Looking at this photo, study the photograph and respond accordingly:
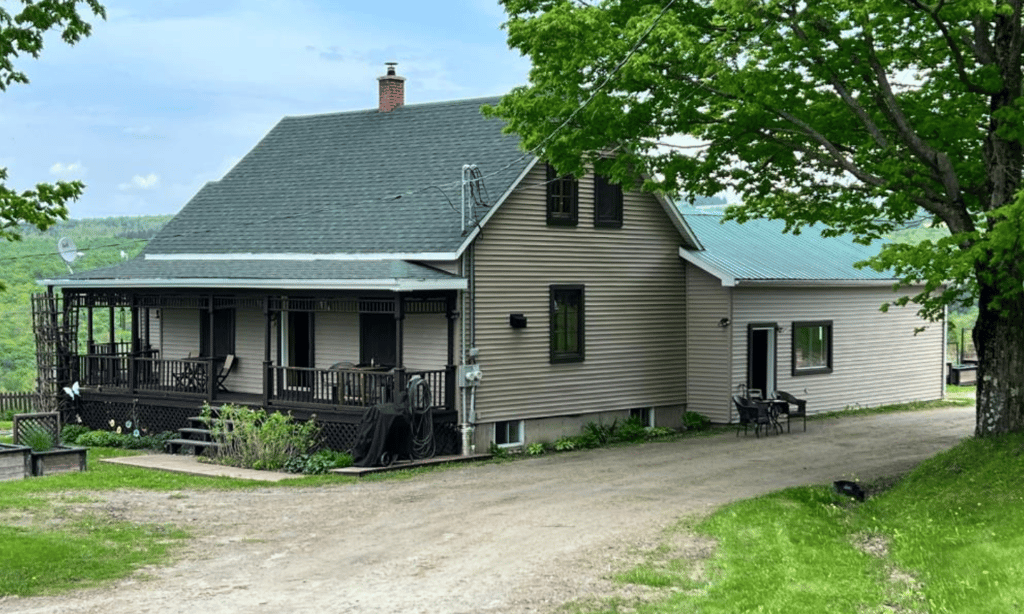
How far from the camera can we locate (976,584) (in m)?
12.6

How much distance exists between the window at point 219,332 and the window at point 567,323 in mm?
7209

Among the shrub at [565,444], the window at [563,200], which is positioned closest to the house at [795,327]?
the window at [563,200]

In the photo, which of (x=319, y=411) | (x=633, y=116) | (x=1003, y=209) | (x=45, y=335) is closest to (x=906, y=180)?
(x=1003, y=209)

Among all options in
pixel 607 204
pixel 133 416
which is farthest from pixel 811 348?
pixel 133 416

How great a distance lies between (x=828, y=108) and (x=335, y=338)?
10930 millimetres

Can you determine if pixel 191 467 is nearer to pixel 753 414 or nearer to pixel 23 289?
pixel 753 414

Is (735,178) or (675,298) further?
(675,298)

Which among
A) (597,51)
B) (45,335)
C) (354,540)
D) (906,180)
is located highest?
(597,51)

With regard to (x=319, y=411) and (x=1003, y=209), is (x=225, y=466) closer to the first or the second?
(x=319, y=411)

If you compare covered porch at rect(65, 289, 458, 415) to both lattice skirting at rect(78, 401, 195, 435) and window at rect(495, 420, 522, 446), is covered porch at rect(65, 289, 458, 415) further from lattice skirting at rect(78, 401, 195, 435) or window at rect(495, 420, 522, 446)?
window at rect(495, 420, 522, 446)

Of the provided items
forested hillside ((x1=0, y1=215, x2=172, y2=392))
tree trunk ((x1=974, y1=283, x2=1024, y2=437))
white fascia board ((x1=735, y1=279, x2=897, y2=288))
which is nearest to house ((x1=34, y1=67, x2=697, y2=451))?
white fascia board ((x1=735, y1=279, x2=897, y2=288))

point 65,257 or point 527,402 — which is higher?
point 65,257

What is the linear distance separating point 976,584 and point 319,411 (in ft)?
45.7

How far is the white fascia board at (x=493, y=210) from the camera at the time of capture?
2375 cm
